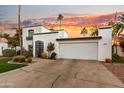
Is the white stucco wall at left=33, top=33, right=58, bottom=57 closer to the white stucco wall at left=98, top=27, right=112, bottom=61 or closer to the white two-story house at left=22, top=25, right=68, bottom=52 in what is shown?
the white two-story house at left=22, top=25, right=68, bottom=52

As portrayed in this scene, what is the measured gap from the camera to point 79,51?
21.6 m

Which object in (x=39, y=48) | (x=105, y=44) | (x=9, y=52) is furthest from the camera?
(x=9, y=52)

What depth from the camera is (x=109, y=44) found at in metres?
19.1

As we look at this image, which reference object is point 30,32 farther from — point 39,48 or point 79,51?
point 79,51

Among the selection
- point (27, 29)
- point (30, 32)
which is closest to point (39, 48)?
point (30, 32)

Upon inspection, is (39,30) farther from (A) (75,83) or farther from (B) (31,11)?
(A) (75,83)

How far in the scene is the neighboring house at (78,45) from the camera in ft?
63.4

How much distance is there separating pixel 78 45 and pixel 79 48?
0.40 metres

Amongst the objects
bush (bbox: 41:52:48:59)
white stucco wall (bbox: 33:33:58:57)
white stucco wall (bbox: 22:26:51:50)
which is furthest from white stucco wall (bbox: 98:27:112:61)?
white stucco wall (bbox: 22:26:51:50)

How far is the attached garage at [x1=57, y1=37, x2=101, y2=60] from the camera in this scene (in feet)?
67.2

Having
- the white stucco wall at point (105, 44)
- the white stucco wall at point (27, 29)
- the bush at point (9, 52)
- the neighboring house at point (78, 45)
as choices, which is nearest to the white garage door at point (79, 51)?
the neighboring house at point (78, 45)

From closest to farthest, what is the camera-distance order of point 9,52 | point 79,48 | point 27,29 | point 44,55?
point 79,48, point 44,55, point 9,52, point 27,29

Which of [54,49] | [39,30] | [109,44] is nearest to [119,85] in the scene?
[109,44]

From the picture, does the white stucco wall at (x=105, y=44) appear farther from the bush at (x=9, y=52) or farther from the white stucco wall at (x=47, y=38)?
the bush at (x=9, y=52)
